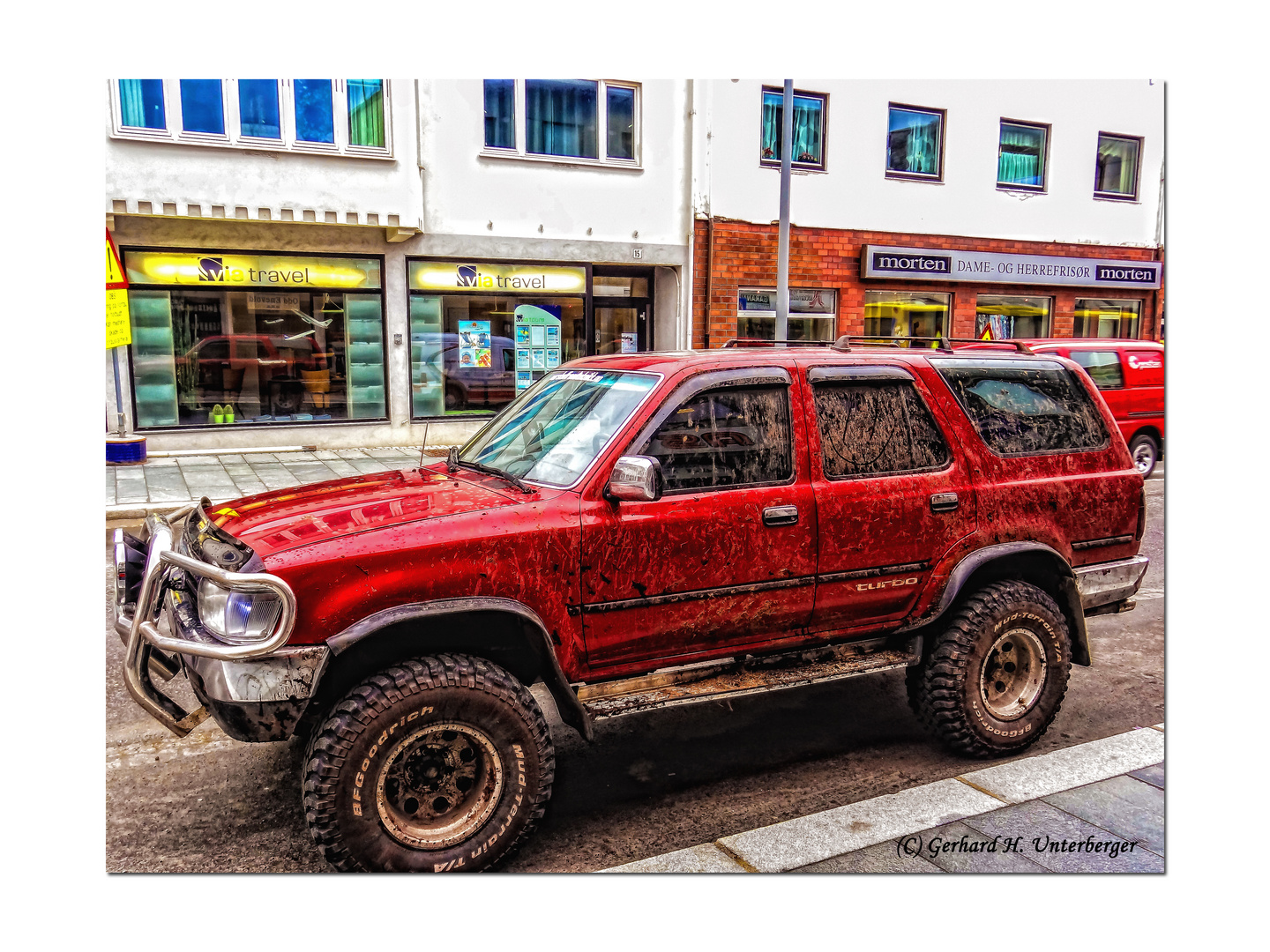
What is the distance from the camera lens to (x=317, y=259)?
557 inches

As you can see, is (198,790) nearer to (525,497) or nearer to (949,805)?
(525,497)

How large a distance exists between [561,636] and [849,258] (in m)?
14.7

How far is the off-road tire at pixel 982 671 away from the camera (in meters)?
4.11

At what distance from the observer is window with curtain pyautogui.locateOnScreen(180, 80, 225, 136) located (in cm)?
1229

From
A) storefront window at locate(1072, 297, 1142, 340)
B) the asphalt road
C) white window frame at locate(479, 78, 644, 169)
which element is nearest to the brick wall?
storefront window at locate(1072, 297, 1142, 340)

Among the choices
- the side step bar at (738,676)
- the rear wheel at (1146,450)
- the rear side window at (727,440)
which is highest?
the rear side window at (727,440)

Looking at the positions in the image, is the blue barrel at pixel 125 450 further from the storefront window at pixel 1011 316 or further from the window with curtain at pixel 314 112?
the storefront window at pixel 1011 316

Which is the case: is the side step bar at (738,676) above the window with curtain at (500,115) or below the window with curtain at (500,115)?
below

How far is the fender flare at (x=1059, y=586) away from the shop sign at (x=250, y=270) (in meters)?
12.4

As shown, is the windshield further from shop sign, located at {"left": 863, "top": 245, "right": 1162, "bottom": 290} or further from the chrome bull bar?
shop sign, located at {"left": 863, "top": 245, "right": 1162, "bottom": 290}

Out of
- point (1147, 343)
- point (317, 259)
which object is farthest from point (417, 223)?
point (1147, 343)

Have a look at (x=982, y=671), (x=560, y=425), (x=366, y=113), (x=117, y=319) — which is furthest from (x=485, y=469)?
(x=366, y=113)

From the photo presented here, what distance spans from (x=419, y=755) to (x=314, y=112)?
12430mm

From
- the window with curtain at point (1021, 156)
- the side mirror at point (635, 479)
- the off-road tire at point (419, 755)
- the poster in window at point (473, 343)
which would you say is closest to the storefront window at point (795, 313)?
the window with curtain at point (1021, 156)
